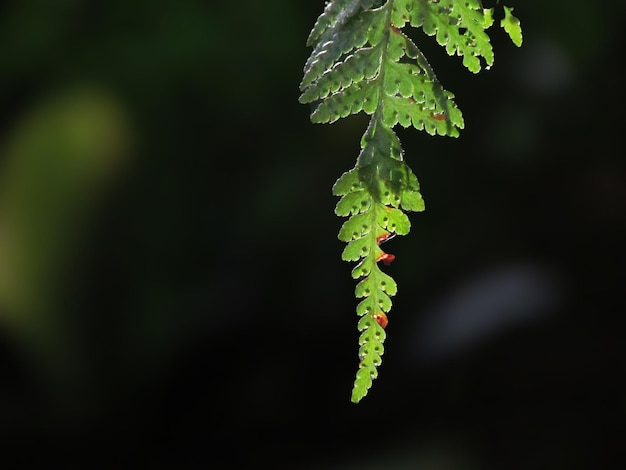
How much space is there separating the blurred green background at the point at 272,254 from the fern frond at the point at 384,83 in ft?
9.09

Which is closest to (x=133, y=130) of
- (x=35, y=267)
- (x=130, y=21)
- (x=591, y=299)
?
(x=130, y=21)

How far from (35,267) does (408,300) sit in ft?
5.49

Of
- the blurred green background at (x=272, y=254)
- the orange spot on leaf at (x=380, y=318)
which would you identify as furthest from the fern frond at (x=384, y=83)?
the blurred green background at (x=272, y=254)

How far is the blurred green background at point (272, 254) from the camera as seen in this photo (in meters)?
3.63

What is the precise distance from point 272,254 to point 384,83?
9.47ft

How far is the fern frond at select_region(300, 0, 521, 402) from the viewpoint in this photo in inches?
31.0

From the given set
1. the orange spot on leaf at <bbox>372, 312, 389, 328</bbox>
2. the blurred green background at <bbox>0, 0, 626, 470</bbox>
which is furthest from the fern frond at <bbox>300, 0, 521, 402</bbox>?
the blurred green background at <bbox>0, 0, 626, 470</bbox>

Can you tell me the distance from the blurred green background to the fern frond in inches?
109

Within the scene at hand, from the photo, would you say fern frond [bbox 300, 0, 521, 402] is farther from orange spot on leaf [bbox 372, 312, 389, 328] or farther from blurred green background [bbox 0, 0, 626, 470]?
blurred green background [bbox 0, 0, 626, 470]

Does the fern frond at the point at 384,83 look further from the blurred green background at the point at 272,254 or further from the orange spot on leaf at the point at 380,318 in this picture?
the blurred green background at the point at 272,254

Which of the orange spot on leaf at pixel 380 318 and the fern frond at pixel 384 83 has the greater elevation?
the fern frond at pixel 384 83

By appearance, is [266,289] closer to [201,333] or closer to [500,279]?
[201,333]

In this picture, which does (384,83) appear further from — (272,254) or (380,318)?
(272,254)

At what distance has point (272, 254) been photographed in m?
3.67
